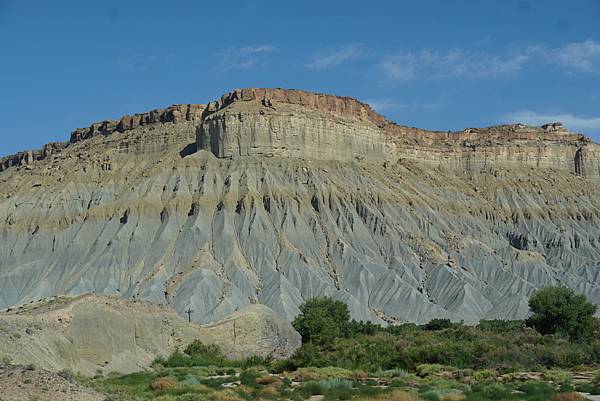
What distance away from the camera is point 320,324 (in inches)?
2144

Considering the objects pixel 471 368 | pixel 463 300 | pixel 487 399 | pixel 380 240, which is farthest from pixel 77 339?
pixel 380 240

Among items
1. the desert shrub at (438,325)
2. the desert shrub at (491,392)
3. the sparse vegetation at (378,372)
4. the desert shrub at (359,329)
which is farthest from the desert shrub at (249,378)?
the desert shrub at (438,325)

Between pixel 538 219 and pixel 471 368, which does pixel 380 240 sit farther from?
pixel 471 368

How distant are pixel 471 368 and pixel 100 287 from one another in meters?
57.7

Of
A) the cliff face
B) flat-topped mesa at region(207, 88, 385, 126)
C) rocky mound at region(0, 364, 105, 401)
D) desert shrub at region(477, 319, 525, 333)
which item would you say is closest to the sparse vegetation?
rocky mound at region(0, 364, 105, 401)

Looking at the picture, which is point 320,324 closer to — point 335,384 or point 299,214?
point 335,384

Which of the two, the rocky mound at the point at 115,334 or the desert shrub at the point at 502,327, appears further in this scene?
the desert shrub at the point at 502,327

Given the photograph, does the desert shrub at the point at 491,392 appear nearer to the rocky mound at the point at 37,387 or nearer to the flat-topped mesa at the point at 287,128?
the rocky mound at the point at 37,387

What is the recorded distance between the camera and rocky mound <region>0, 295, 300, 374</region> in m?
39.4

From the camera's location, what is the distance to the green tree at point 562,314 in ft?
174

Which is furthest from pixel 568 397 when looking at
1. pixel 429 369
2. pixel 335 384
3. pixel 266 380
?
pixel 429 369

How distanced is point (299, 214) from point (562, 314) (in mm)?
51463

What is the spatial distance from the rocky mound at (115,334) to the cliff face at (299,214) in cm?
3058

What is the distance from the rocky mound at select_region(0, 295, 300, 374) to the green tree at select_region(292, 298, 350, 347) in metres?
1.04
